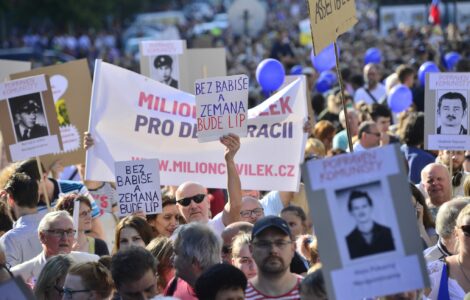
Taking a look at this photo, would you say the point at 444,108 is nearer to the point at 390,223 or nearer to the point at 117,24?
the point at 390,223

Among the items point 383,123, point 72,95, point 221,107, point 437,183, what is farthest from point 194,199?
point 383,123

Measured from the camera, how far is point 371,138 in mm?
11938

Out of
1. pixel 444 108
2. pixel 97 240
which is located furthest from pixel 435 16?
pixel 97 240

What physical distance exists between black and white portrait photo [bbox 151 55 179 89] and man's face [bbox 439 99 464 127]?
409 cm

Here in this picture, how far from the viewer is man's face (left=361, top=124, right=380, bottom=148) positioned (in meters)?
11.9

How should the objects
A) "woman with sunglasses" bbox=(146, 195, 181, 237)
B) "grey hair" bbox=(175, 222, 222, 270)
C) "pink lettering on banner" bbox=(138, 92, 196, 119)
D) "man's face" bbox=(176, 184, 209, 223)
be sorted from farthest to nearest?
Result: "pink lettering on banner" bbox=(138, 92, 196, 119) < "woman with sunglasses" bbox=(146, 195, 181, 237) < "man's face" bbox=(176, 184, 209, 223) < "grey hair" bbox=(175, 222, 222, 270)

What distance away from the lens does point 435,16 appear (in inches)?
1050

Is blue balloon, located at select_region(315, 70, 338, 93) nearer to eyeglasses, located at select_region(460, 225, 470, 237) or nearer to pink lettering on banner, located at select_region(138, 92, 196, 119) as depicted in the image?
pink lettering on banner, located at select_region(138, 92, 196, 119)

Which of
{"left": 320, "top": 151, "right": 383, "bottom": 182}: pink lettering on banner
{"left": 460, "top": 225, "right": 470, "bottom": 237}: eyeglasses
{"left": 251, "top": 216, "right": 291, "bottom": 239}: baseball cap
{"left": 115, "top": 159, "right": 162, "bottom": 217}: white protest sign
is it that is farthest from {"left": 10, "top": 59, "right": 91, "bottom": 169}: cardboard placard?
{"left": 320, "top": 151, "right": 383, "bottom": 182}: pink lettering on banner

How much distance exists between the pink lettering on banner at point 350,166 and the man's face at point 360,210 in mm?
107

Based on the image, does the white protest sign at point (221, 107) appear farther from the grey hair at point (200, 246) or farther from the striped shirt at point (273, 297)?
the striped shirt at point (273, 297)

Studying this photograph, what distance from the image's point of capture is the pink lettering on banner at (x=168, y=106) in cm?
1120

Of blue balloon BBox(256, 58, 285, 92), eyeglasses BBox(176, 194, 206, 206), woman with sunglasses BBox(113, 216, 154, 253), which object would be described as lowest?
woman with sunglasses BBox(113, 216, 154, 253)

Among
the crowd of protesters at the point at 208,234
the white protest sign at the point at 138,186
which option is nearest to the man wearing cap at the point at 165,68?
the crowd of protesters at the point at 208,234
